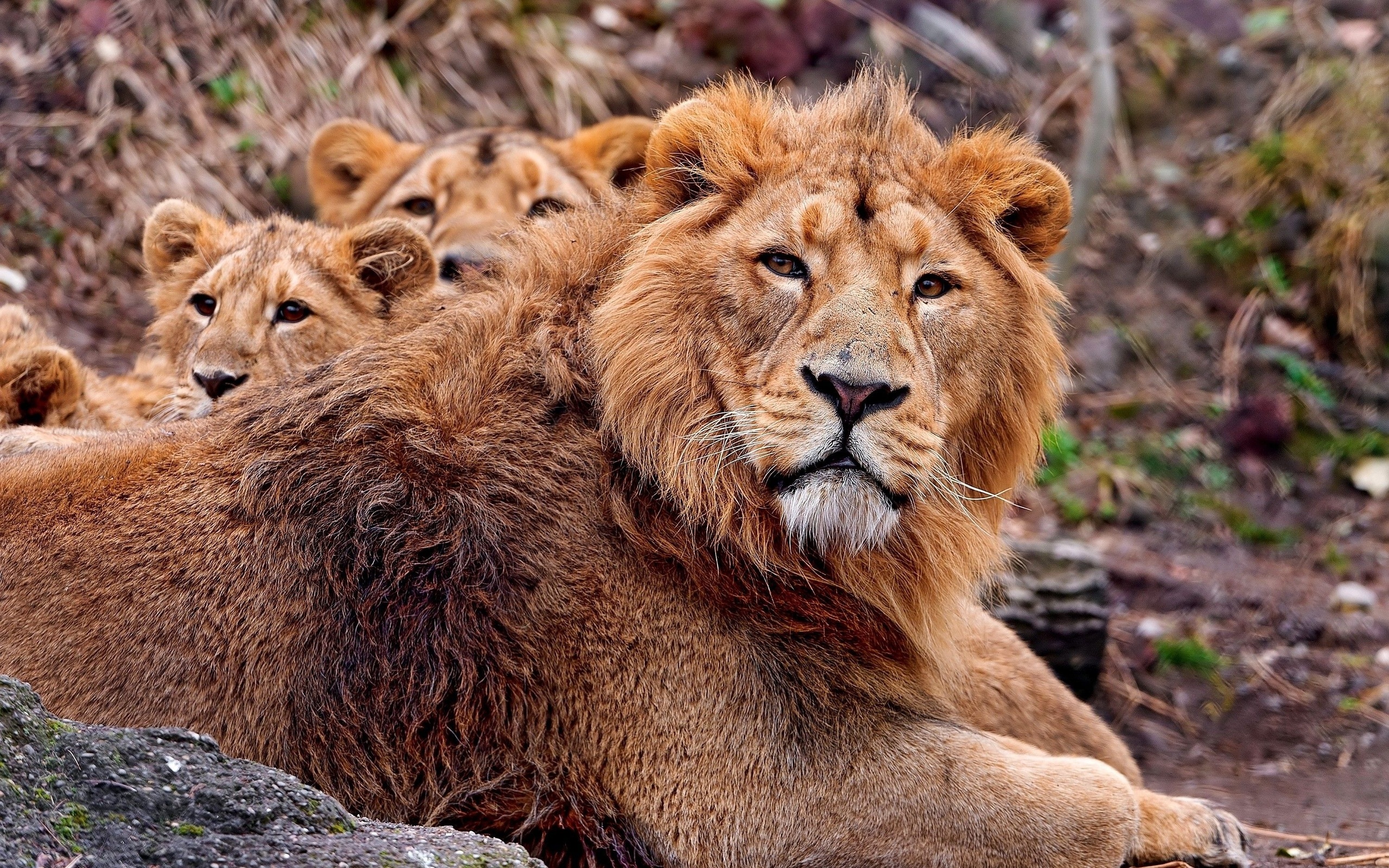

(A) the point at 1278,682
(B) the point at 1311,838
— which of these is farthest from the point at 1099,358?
(B) the point at 1311,838

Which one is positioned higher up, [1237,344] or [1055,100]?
[1055,100]

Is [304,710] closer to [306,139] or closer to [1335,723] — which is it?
[1335,723]

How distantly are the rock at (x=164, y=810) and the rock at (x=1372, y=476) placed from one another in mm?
7712

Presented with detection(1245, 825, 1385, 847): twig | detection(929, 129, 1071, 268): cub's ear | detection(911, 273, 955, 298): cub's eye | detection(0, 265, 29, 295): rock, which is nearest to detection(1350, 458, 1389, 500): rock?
detection(1245, 825, 1385, 847): twig

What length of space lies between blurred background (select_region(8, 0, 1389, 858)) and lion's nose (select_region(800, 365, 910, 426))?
3.08 meters

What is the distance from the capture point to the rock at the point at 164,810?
8.66ft

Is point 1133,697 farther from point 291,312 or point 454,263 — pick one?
point 291,312

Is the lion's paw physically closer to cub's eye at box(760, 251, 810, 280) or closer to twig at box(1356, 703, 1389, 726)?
cub's eye at box(760, 251, 810, 280)

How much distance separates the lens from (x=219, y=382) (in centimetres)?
486

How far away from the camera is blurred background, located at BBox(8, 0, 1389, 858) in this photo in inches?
285

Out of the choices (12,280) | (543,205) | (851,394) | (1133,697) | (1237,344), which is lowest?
(1133,697)

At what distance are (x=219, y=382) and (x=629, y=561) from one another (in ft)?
6.22

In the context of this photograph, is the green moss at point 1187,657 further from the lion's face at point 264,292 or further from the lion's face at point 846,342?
the lion's face at point 264,292

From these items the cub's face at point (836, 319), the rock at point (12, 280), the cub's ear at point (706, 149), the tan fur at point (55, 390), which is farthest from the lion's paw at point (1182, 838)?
the rock at point (12, 280)
